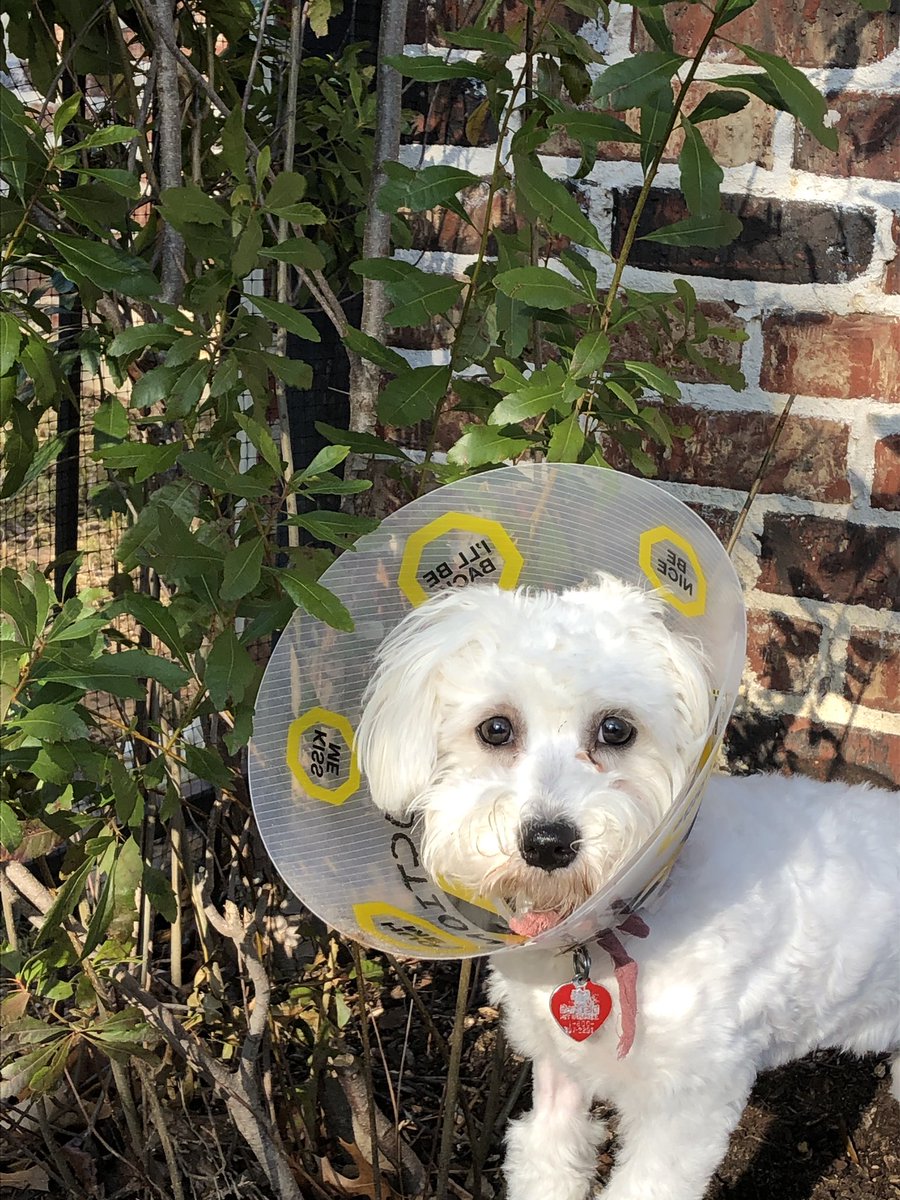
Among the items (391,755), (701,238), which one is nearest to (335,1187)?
(391,755)

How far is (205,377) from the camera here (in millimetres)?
1130

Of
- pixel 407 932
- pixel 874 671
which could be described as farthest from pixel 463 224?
pixel 407 932

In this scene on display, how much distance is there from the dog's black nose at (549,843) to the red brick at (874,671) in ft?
2.73

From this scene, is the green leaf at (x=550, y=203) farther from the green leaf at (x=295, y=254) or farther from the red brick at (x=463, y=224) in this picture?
the red brick at (x=463, y=224)

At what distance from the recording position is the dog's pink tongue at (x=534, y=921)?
125 centimetres

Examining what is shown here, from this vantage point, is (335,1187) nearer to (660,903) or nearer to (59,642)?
(660,903)

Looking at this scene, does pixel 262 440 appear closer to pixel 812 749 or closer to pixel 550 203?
pixel 550 203

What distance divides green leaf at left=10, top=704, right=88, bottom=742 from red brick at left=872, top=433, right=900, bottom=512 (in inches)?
48.1

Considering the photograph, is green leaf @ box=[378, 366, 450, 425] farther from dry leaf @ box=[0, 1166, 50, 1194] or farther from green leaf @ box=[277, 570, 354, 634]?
dry leaf @ box=[0, 1166, 50, 1194]

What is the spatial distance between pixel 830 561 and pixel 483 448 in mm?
790

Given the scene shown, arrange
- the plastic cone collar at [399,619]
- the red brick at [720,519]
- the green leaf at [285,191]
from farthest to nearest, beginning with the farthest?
the red brick at [720,519], the plastic cone collar at [399,619], the green leaf at [285,191]

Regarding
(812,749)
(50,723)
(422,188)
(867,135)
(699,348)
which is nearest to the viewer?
(50,723)

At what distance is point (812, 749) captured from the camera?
1.89 metres

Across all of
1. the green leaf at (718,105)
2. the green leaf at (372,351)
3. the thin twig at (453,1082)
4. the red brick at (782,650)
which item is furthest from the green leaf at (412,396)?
the red brick at (782,650)
